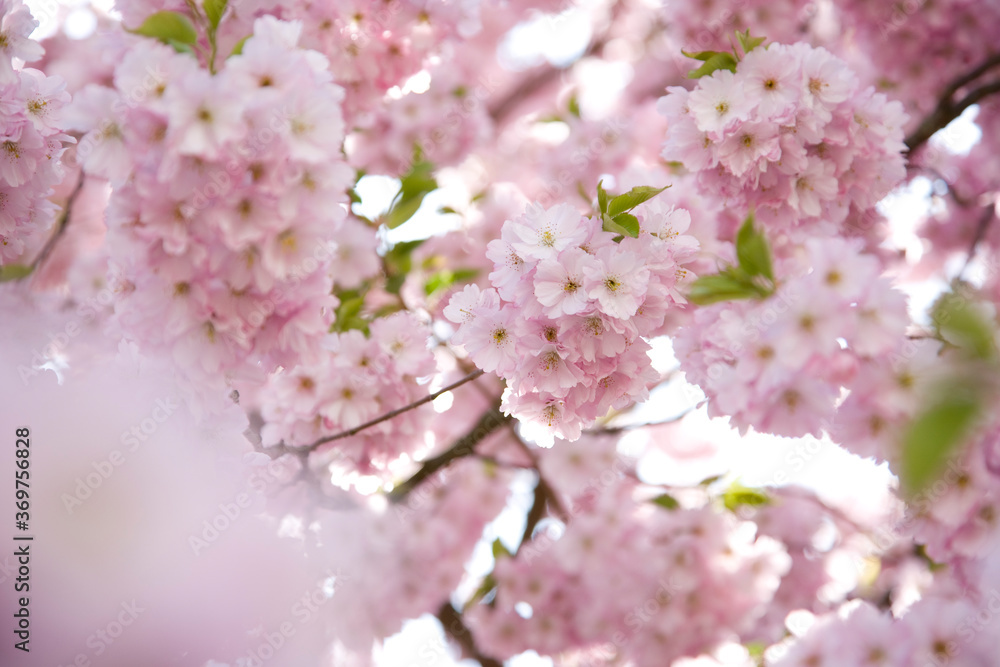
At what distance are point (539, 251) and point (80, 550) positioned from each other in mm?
903

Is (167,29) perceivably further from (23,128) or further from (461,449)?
(461,449)

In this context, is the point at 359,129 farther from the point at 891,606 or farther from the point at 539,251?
the point at 891,606

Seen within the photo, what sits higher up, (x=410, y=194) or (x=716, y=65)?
(x=716, y=65)

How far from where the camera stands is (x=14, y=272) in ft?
5.91

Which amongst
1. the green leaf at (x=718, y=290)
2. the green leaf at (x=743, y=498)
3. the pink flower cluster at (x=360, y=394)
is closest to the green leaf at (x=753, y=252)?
the green leaf at (x=718, y=290)

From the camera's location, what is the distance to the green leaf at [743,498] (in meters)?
2.41

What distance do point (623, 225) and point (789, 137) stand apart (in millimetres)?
446

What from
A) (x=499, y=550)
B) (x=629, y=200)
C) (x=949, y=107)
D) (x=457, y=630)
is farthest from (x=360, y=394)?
(x=949, y=107)

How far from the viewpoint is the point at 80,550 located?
111 centimetres

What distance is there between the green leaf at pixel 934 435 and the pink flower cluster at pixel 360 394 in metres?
1.33

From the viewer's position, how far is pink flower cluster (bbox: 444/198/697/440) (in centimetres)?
111

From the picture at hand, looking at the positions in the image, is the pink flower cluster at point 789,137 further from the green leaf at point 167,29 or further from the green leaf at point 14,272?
the green leaf at point 14,272

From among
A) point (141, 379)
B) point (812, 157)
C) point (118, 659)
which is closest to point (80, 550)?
point (118, 659)

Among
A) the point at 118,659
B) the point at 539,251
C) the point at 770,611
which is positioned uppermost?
the point at 539,251
